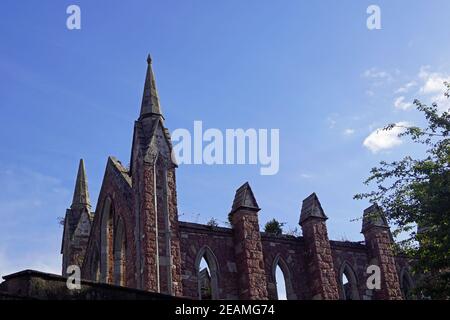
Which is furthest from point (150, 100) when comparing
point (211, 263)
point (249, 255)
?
point (249, 255)

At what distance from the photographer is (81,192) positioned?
28.3 meters

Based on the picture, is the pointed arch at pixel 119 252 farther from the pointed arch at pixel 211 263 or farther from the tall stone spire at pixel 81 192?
the tall stone spire at pixel 81 192

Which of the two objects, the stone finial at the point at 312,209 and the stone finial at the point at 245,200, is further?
the stone finial at the point at 312,209

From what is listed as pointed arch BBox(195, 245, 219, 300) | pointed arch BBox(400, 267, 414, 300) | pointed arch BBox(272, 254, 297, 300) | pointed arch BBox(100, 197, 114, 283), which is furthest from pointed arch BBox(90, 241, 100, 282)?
pointed arch BBox(400, 267, 414, 300)

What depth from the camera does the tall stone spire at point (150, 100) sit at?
2123cm

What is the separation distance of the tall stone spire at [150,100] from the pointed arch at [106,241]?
5057mm

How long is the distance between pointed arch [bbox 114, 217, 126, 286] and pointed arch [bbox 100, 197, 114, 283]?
912mm

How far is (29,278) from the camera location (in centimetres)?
868

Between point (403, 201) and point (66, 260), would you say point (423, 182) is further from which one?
point (66, 260)

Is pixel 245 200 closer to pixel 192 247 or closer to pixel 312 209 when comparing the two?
pixel 192 247

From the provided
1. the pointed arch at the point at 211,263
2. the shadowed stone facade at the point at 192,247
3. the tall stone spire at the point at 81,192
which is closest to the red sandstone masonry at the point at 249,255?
the shadowed stone facade at the point at 192,247
